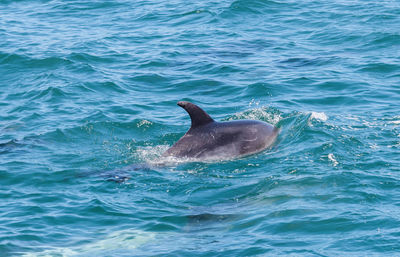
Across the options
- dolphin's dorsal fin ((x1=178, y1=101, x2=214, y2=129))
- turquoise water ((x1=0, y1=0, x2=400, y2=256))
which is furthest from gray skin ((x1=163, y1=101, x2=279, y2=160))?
turquoise water ((x1=0, y1=0, x2=400, y2=256))

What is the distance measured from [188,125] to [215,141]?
9.69 ft

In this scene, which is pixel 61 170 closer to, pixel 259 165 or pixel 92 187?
pixel 92 187

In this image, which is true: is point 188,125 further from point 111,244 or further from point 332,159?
point 111,244

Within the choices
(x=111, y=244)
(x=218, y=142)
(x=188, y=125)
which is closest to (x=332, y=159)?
(x=218, y=142)

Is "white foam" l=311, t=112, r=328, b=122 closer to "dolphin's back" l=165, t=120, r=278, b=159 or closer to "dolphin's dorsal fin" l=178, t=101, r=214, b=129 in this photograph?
"dolphin's back" l=165, t=120, r=278, b=159

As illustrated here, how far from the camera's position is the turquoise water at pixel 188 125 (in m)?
13.3

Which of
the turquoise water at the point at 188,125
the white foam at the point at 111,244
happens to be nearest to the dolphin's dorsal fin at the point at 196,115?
the turquoise water at the point at 188,125

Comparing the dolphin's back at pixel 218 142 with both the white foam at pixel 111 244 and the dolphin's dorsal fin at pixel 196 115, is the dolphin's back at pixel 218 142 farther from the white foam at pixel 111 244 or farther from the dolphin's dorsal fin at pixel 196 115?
the white foam at pixel 111 244

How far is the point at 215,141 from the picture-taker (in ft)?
55.3

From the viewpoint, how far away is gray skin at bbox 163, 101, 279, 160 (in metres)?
16.8

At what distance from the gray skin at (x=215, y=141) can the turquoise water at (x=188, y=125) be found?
0.96ft

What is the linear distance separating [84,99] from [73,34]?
865 cm

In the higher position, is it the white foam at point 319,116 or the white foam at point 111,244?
the white foam at point 111,244

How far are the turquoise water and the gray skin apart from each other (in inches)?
11.5
